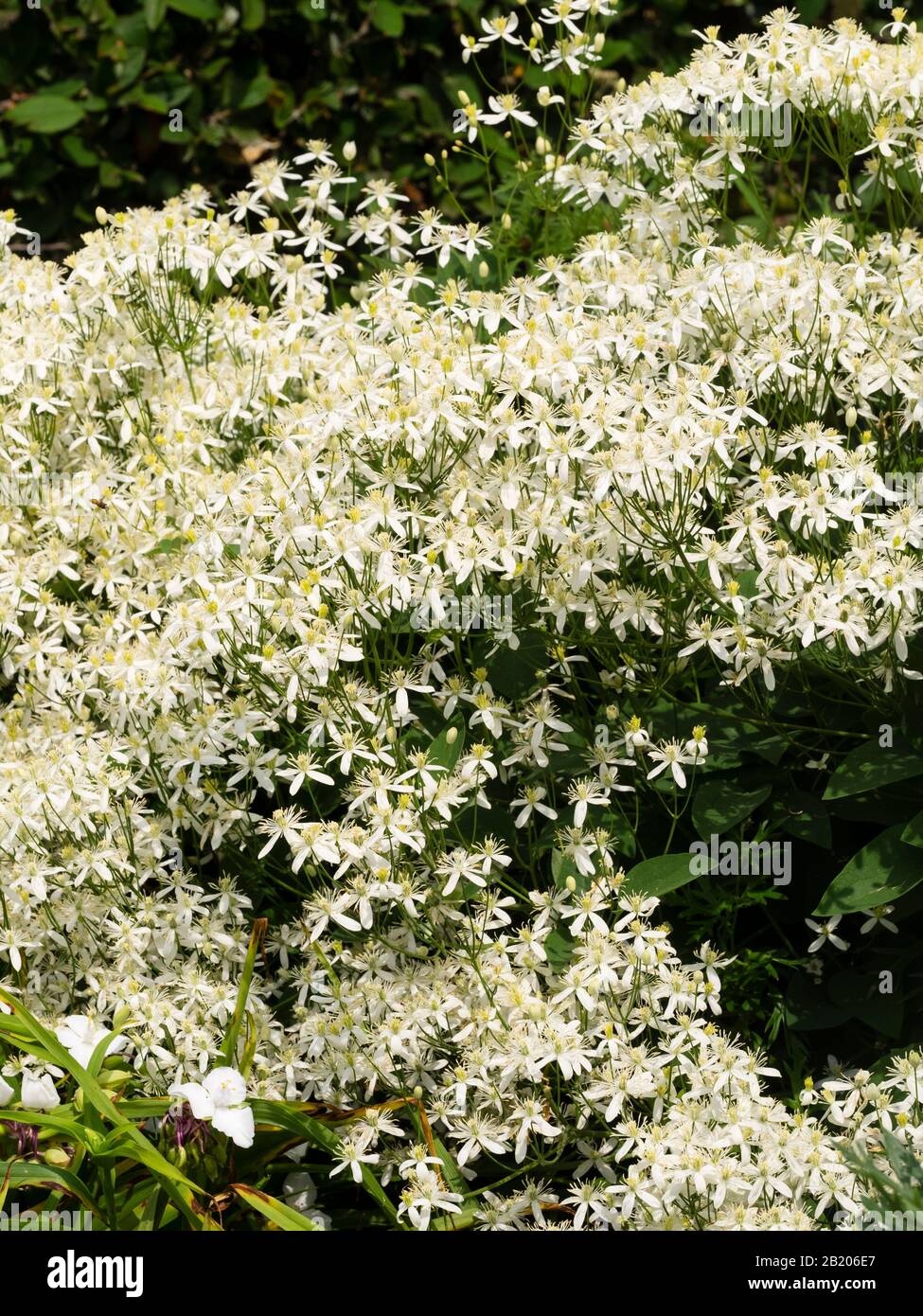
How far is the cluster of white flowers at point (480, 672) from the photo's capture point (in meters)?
2.92

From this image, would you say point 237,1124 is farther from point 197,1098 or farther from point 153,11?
point 153,11

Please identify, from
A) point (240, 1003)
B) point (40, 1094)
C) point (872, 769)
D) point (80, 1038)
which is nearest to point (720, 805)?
point (872, 769)

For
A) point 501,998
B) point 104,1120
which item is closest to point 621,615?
point 501,998

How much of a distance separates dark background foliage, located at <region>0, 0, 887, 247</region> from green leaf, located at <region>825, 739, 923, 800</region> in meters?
3.96

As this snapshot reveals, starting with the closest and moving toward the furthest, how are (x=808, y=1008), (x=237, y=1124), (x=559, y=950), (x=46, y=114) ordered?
(x=237, y=1124), (x=559, y=950), (x=808, y=1008), (x=46, y=114)

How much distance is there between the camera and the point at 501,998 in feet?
9.80

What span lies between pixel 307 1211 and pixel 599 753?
1089 millimetres

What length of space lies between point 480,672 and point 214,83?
4.43m

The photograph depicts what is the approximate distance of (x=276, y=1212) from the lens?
2.85 metres

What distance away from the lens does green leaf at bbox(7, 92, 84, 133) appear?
6277mm

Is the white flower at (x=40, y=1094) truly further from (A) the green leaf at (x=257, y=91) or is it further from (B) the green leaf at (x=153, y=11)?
(A) the green leaf at (x=257, y=91)

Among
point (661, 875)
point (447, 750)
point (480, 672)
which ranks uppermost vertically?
point (480, 672)

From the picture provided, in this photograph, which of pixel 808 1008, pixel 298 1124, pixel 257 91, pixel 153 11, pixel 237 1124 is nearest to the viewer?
pixel 237 1124
